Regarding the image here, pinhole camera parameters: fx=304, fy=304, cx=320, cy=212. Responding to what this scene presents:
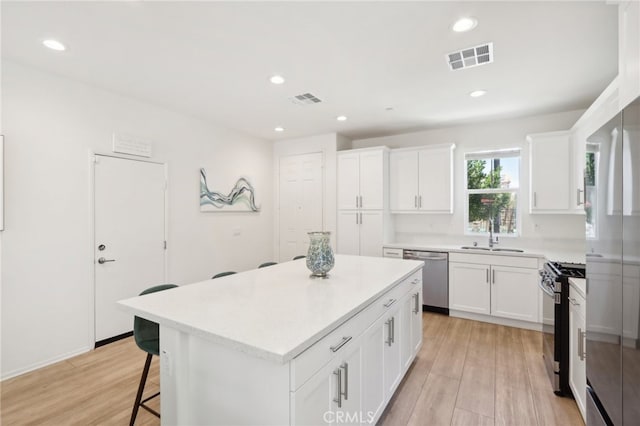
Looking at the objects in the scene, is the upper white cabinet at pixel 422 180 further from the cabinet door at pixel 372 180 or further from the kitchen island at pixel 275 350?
the kitchen island at pixel 275 350

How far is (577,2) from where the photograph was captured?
6.15 feet

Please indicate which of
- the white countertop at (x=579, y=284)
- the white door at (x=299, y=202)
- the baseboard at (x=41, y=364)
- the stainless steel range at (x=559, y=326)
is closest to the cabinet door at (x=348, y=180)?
the white door at (x=299, y=202)

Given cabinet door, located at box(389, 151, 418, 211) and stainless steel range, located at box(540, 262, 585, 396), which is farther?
cabinet door, located at box(389, 151, 418, 211)

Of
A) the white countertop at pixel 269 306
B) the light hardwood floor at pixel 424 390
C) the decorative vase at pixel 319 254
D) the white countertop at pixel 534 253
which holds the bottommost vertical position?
the light hardwood floor at pixel 424 390

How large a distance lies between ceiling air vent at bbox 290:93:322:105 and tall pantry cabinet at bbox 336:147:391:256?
144 centimetres

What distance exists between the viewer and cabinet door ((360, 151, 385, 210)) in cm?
466

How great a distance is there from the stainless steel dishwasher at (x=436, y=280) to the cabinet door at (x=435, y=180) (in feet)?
2.30

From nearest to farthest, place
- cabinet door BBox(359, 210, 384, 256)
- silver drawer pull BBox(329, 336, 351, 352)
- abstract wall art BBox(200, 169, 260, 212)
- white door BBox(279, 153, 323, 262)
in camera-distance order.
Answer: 1. silver drawer pull BBox(329, 336, 351, 352)
2. abstract wall art BBox(200, 169, 260, 212)
3. cabinet door BBox(359, 210, 384, 256)
4. white door BBox(279, 153, 323, 262)

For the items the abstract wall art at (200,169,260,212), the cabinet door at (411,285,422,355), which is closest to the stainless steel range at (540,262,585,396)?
the cabinet door at (411,285,422,355)

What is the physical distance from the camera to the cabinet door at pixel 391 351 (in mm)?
2037

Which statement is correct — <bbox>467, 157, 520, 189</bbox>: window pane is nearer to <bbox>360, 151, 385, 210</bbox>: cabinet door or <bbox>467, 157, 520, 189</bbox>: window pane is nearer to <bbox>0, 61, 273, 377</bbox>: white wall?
<bbox>360, 151, 385, 210</bbox>: cabinet door

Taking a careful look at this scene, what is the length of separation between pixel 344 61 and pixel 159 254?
121 inches

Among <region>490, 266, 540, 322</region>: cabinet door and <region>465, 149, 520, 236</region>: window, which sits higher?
<region>465, 149, 520, 236</region>: window

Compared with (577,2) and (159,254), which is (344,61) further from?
(159,254)
